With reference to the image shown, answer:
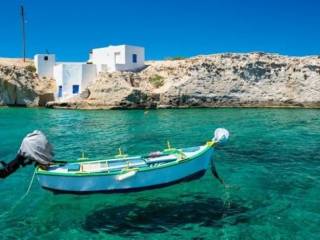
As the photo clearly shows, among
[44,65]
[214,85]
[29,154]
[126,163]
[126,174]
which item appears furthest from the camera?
[44,65]

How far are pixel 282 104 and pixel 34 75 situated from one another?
3705 centimetres

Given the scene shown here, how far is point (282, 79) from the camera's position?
59.8 m

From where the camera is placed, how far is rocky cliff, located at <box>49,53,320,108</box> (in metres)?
55.7

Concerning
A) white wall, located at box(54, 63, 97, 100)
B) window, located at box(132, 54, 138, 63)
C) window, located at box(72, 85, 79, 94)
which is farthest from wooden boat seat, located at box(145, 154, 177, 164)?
window, located at box(132, 54, 138, 63)

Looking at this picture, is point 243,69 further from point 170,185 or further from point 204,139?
point 170,185

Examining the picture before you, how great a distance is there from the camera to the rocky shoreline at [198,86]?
5584 cm

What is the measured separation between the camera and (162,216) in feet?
41.1

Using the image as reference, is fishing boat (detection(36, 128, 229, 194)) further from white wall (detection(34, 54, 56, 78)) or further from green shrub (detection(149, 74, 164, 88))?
white wall (detection(34, 54, 56, 78))

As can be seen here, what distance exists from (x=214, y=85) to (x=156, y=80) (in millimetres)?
8418

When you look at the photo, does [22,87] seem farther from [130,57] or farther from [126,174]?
[126,174]

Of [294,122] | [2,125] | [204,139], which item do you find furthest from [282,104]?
[2,125]

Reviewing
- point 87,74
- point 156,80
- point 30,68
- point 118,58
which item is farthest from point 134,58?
point 30,68

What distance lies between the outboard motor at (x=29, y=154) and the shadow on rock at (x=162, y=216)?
237cm

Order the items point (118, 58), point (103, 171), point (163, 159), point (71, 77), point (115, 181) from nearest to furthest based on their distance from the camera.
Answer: point (115, 181), point (103, 171), point (163, 159), point (71, 77), point (118, 58)
